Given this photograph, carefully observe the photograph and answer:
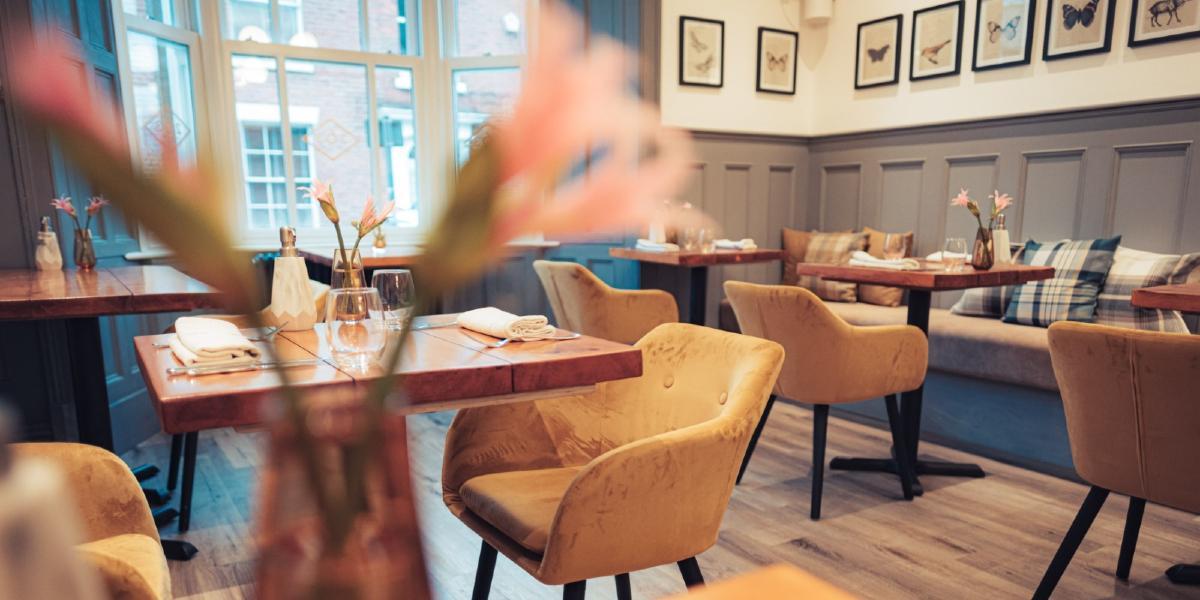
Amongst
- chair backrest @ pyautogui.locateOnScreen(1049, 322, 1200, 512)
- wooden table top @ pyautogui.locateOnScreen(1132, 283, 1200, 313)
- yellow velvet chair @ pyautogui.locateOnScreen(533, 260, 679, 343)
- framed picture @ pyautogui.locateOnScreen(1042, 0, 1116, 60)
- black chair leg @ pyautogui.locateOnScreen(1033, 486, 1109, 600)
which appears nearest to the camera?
chair backrest @ pyautogui.locateOnScreen(1049, 322, 1200, 512)

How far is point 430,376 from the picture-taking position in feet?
4.35

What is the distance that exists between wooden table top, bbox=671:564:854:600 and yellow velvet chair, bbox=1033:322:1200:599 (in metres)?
1.29

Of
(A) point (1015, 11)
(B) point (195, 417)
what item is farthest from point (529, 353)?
(A) point (1015, 11)

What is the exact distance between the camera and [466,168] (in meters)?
0.24

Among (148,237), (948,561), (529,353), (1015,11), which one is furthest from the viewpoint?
(1015,11)

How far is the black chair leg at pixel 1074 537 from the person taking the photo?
5.92 ft

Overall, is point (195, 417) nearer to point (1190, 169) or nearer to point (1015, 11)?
point (1190, 169)

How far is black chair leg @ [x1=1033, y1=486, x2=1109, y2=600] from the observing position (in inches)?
71.0

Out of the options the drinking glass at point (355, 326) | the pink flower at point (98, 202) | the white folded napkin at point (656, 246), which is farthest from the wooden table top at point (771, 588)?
the white folded napkin at point (656, 246)

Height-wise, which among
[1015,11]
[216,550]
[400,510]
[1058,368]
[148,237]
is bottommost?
[216,550]

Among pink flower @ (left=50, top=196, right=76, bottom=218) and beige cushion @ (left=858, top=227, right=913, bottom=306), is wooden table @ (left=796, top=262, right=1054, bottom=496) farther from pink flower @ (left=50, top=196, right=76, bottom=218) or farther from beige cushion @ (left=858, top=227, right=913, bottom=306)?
pink flower @ (left=50, top=196, right=76, bottom=218)

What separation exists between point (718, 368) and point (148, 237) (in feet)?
4.63

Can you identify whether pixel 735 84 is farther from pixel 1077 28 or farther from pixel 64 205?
pixel 64 205

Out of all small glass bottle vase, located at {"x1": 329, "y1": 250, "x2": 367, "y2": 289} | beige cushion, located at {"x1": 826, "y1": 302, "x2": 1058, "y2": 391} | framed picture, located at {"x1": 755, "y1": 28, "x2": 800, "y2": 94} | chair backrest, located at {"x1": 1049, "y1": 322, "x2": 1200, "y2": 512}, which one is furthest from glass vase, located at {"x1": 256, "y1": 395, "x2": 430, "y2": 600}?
framed picture, located at {"x1": 755, "y1": 28, "x2": 800, "y2": 94}
